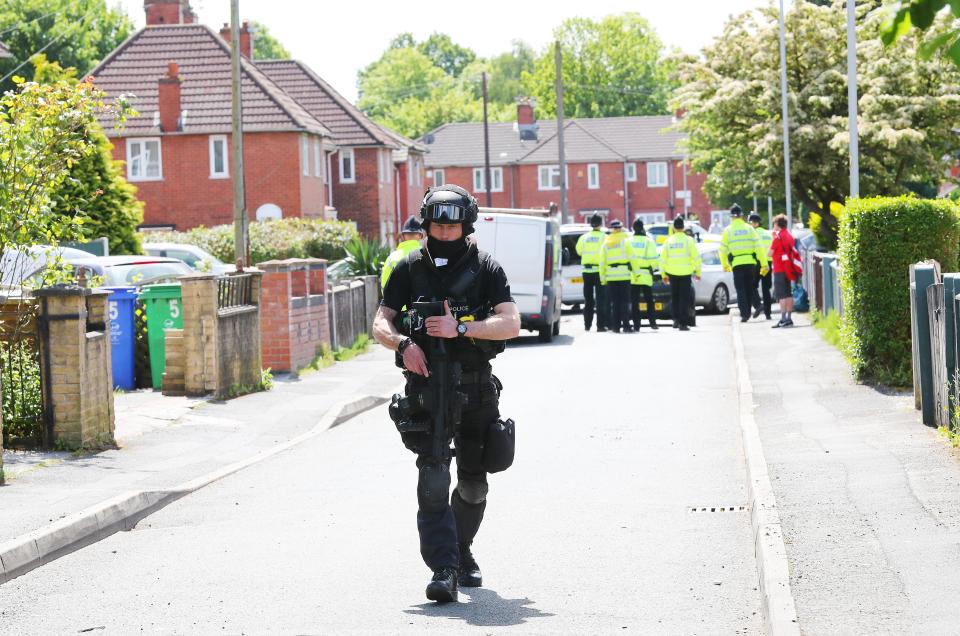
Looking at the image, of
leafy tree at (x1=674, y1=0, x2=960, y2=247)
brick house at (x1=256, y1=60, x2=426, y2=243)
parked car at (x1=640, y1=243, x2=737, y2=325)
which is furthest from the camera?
brick house at (x1=256, y1=60, x2=426, y2=243)

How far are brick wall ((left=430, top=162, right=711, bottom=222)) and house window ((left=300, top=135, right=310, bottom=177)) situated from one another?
3923cm

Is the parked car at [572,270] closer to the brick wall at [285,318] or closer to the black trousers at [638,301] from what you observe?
the black trousers at [638,301]

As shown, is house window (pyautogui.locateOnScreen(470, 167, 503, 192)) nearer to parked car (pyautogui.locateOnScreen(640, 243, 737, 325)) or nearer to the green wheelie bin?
parked car (pyautogui.locateOnScreen(640, 243, 737, 325))

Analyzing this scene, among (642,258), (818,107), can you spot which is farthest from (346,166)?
(642,258)

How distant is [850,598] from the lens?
21.4ft

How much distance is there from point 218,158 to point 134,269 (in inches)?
1297

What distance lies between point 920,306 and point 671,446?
2285mm

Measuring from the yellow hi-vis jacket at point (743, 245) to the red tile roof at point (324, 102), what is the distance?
3804 centimetres

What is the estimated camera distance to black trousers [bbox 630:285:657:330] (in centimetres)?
2695

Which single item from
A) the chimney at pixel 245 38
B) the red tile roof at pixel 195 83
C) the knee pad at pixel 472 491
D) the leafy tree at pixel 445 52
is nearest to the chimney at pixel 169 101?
the red tile roof at pixel 195 83

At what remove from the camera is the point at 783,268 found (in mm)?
25359

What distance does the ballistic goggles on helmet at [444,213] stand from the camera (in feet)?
23.4

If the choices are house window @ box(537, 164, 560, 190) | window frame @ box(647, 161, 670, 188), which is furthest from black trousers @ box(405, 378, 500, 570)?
window frame @ box(647, 161, 670, 188)

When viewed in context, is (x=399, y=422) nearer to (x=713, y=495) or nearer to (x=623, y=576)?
(x=623, y=576)
